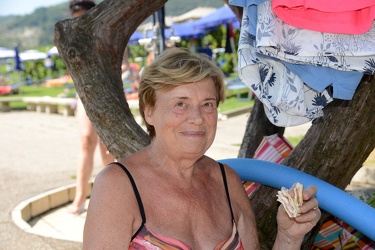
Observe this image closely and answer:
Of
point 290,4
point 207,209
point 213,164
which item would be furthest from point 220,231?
point 290,4

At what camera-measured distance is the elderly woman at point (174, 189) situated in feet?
6.85

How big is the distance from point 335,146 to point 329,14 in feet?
2.87

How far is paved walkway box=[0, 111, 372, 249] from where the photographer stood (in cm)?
479

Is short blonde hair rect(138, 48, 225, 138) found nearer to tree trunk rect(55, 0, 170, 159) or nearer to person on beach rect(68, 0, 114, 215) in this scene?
tree trunk rect(55, 0, 170, 159)

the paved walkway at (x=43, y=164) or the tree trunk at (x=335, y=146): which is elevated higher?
the tree trunk at (x=335, y=146)

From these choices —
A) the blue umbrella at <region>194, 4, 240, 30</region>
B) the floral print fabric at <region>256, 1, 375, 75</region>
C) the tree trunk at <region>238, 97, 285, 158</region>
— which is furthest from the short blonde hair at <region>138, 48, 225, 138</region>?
the blue umbrella at <region>194, 4, 240, 30</region>

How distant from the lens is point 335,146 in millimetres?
2605

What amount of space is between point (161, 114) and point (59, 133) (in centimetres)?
972

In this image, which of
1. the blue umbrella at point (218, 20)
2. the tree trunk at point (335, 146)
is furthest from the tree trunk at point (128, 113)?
the blue umbrella at point (218, 20)

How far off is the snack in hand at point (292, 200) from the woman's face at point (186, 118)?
0.34 meters

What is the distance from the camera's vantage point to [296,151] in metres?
2.75

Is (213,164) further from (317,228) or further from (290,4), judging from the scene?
(290,4)

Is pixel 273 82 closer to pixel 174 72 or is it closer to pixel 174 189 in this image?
pixel 174 72

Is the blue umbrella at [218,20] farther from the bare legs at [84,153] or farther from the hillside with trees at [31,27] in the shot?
the hillside with trees at [31,27]
